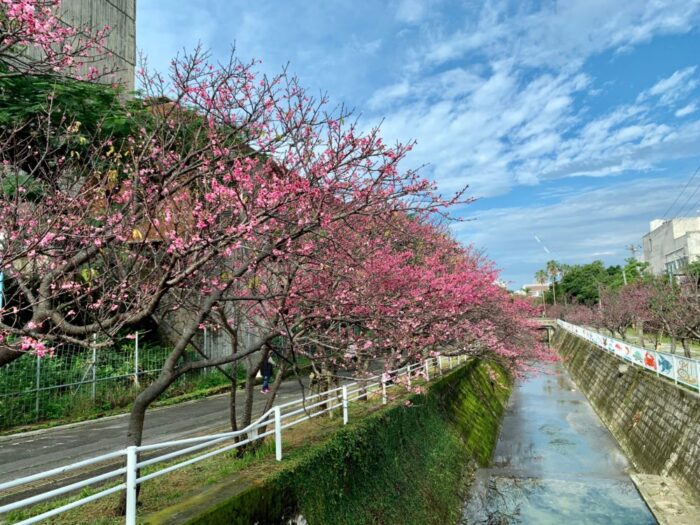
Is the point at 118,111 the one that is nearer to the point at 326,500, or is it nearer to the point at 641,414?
the point at 326,500

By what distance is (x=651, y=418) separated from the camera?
17516 millimetres

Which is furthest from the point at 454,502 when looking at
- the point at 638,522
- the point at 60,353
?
the point at 60,353

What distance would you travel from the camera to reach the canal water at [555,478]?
13617mm

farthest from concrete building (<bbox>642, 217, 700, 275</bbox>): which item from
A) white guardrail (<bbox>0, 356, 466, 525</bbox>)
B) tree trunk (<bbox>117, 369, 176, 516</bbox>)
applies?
tree trunk (<bbox>117, 369, 176, 516</bbox>)

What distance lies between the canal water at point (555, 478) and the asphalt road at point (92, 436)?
7672 millimetres

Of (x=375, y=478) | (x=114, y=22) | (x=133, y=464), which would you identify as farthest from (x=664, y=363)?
(x=114, y=22)

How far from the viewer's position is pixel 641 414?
19.0m

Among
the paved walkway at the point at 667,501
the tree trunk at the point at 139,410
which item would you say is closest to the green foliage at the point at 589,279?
the paved walkway at the point at 667,501

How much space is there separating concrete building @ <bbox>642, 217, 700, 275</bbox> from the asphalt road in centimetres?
6101

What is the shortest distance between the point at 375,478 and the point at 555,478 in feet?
34.2

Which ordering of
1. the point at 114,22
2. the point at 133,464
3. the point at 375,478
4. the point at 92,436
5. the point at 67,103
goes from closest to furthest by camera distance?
1. the point at 133,464
2. the point at 375,478
3. the point at 92,436
4. the point at 67,103
5. the point at 114,22

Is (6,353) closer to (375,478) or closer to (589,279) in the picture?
(375,478)

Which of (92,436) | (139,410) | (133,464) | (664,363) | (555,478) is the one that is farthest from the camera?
(664,363)

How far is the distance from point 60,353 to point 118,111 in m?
8.09
